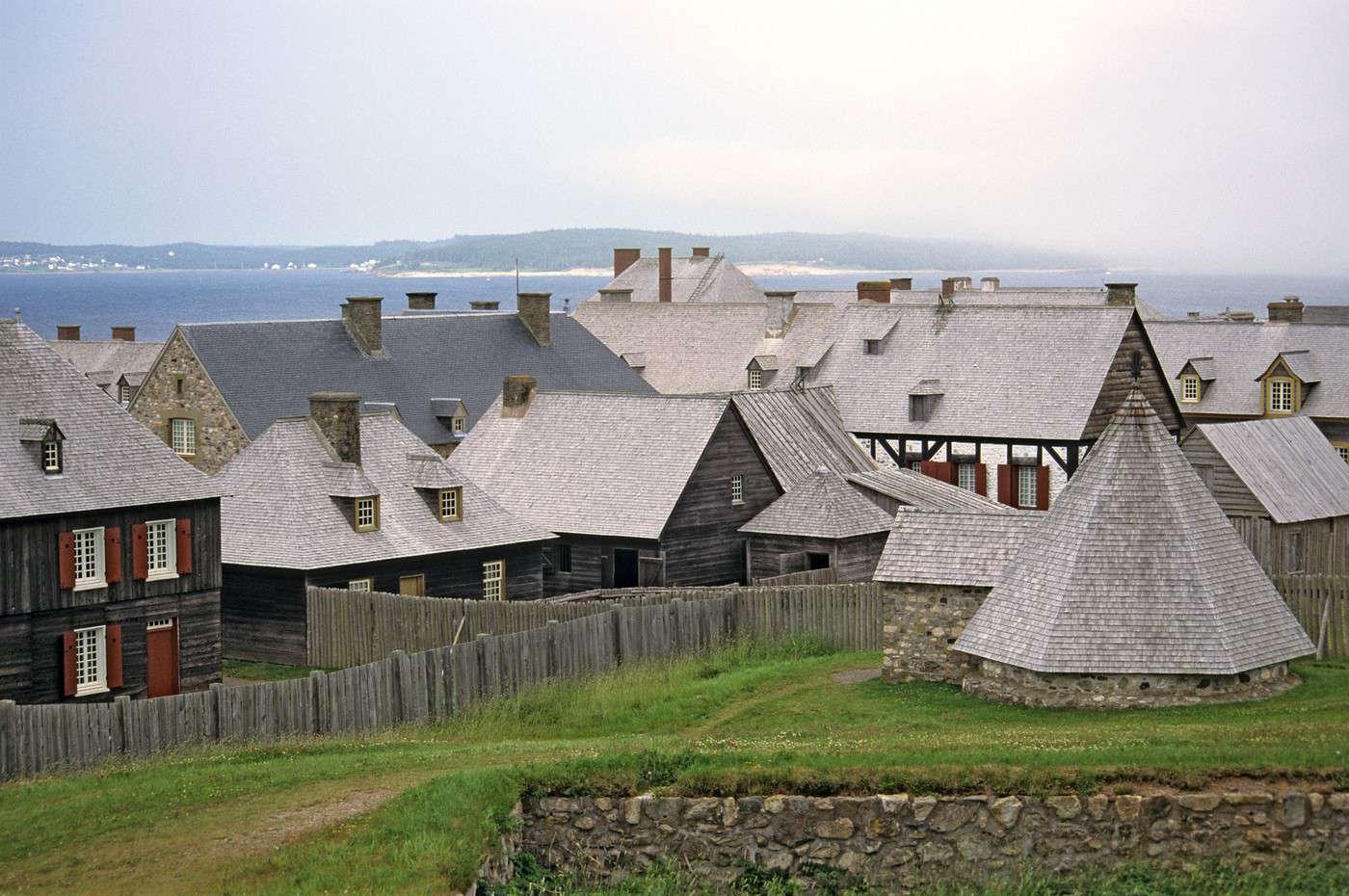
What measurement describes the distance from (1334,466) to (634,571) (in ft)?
57.4

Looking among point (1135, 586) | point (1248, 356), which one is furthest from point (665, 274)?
point (1135, 586)

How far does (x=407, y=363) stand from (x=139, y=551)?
25.1 metres

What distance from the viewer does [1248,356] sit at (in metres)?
69.6

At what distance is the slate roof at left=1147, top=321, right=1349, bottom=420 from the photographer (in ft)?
215

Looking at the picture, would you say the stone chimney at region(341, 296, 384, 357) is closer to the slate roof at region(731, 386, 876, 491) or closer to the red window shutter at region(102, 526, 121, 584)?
the slate roof at region(731, 386, 876, 491)

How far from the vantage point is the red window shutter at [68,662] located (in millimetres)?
35656

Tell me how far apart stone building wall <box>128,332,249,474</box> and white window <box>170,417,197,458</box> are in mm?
142

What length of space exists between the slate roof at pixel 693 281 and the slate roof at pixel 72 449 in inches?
2925

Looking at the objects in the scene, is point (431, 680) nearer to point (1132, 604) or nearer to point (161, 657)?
point (161, 657)

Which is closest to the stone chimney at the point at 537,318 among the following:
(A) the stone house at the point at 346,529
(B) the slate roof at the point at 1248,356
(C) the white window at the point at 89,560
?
(B) the slate roof at the point at 1248,356

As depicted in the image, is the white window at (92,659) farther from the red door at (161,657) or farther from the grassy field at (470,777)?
the grassy field at (470,777)

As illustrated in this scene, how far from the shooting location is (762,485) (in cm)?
4862

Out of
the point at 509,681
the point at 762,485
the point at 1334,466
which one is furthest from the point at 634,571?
the point at 1334,466

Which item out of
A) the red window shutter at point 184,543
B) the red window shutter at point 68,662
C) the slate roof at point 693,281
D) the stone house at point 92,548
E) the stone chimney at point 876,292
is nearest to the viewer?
the stone house at point 92,548
